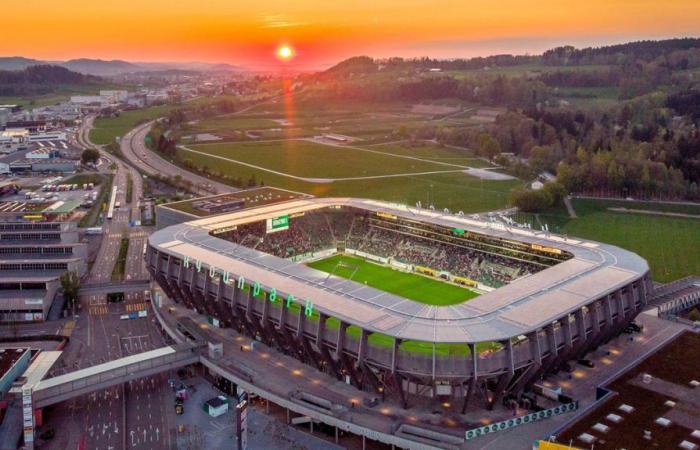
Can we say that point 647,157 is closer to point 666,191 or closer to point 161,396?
point 666,191

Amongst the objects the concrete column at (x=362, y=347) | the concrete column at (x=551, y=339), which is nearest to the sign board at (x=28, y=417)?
the concrete column at (x=362, y=347)

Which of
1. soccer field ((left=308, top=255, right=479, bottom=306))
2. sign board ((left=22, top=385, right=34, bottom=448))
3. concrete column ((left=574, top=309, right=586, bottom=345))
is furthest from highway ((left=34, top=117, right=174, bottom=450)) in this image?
concrete column ((left=574, top=309, right=586, bottom=345))

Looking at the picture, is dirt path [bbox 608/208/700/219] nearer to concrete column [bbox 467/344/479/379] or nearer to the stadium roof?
the stadium roof

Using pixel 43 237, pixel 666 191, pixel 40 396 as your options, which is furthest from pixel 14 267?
pixel 666 191

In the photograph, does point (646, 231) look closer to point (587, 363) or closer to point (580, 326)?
point (587, 363)

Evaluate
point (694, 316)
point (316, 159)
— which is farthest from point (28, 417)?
point (316, 159)
